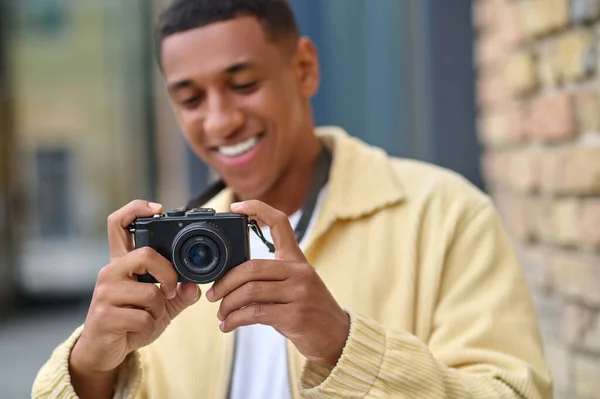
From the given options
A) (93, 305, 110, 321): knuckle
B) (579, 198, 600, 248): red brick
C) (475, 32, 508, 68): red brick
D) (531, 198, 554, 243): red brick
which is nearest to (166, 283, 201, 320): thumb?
(93, 305, 110, 321): knuckle

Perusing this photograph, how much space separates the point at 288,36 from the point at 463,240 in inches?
23.7

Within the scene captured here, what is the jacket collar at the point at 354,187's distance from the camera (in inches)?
72.4

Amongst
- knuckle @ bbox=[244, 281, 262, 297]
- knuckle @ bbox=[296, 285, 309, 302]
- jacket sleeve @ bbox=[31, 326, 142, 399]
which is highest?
knuckle @ bbox=[244, 281, 262, 297]

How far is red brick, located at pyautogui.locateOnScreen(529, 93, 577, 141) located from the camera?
202cm

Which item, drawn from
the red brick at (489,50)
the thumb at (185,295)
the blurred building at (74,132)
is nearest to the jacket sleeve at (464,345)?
the thumb at (185,295)

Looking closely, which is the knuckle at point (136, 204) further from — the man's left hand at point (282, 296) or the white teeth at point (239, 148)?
the white teeth at point (239, 148)

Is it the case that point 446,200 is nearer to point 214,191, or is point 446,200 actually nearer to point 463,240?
point 463,240

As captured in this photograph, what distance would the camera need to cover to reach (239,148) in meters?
1.83

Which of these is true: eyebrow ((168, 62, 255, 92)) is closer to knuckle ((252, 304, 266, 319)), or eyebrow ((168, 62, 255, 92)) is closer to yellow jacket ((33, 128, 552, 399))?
yellow jacket ((33, 128, 552, 399))

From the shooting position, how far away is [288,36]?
1.97m

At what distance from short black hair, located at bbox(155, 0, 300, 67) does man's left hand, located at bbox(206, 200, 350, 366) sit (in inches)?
21.6

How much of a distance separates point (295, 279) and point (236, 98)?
54 centimetres

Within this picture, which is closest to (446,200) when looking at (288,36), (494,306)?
(494,306)

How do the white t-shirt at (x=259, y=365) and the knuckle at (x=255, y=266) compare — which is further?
the white t-shirt at (x=259, y=365)
